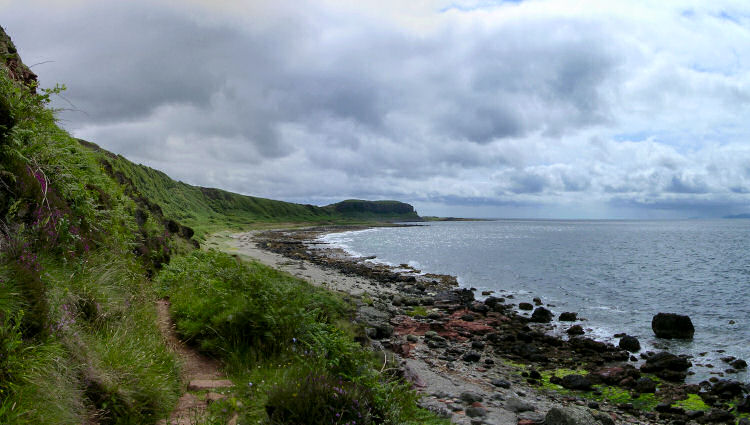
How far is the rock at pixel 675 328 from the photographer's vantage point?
21.7 m

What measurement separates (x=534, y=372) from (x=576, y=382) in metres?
1.52

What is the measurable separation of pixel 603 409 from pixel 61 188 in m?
16.2

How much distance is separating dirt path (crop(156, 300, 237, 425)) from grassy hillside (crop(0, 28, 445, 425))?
0.53 feet

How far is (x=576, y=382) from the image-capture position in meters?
15.1

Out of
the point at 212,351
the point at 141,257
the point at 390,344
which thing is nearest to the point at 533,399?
the point at 390,344

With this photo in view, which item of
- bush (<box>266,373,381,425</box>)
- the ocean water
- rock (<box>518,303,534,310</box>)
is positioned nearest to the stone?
rock (<box>518,303,534,310</box>)

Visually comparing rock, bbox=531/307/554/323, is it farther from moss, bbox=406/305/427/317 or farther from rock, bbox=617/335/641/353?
moss, bbox=406/305/427/317

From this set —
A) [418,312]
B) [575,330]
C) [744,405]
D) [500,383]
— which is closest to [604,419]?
[500,383]

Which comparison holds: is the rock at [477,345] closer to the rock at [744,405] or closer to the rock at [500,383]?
the rock at [500,383]

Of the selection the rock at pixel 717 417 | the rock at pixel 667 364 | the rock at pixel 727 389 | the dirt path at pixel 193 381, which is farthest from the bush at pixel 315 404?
the rock at pixel 667 364

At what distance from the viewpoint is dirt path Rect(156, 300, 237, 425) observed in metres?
5.13

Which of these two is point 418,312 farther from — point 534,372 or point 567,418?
point 567,418

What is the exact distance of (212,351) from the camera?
7.62 metres

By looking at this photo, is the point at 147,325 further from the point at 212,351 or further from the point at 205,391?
the point at 205,391
